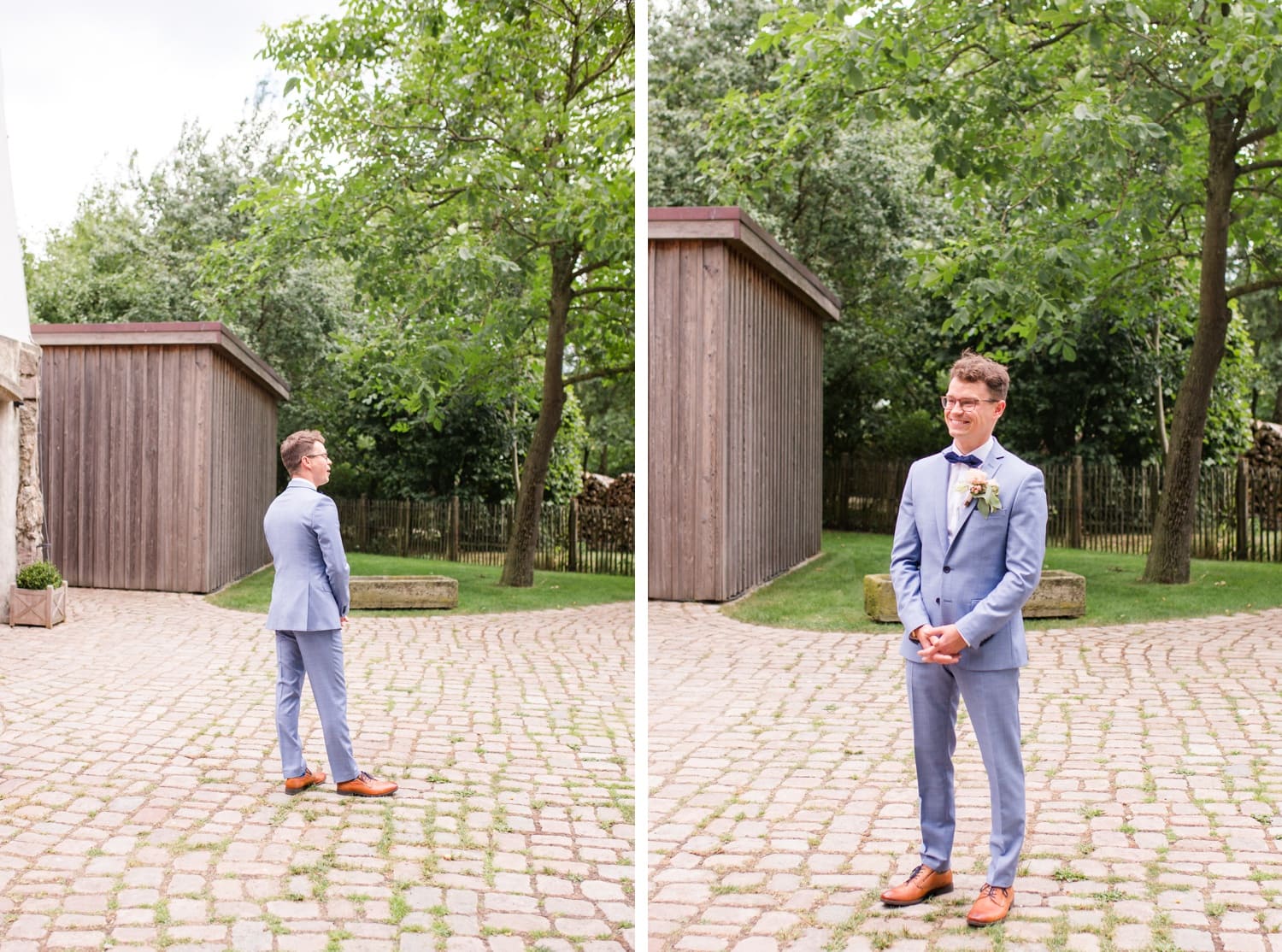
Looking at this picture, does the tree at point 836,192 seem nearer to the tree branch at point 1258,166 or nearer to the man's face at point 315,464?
the tree branch at point 1258,166

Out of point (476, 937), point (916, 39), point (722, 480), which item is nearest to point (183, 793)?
point (476, 937)

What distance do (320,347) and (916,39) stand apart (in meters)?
5.82

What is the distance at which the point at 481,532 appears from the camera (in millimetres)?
11070

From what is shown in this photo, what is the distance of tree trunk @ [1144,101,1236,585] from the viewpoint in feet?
24.3

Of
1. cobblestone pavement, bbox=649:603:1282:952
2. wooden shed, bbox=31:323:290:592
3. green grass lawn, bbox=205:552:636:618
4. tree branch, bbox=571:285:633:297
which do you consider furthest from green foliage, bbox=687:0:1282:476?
wooden shed, bbox=31:323:290:592

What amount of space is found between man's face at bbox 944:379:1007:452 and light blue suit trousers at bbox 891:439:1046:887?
0.06 m

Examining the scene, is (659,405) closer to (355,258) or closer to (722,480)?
(722,480)

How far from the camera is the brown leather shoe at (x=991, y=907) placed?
2.30 metres

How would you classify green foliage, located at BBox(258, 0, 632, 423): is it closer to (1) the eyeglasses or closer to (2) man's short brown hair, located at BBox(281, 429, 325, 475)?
(2) man's short brown hair, located at BBox(281, 429, 325, 475)

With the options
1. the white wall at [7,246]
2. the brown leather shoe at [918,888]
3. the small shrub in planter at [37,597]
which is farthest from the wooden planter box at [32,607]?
the brown leather shoe at [918,888]

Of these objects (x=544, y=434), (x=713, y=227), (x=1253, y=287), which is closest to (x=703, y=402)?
(x=713, y=227)

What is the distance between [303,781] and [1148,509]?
9087 millimetres

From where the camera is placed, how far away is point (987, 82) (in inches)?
266

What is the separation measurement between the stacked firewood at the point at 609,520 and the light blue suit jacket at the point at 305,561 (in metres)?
6.23
